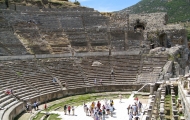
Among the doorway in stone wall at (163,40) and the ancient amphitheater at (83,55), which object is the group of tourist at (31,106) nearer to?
the ancient amphitheater at (83,55)

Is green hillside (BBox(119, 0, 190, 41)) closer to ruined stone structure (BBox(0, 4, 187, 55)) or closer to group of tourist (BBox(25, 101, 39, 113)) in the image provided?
ruined stone structure (BBox(0, 4, 187, 55))

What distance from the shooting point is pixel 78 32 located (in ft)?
119

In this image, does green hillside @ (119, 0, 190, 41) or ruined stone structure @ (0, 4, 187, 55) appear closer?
ruined stone structure @ (0, 4, 187, 55)

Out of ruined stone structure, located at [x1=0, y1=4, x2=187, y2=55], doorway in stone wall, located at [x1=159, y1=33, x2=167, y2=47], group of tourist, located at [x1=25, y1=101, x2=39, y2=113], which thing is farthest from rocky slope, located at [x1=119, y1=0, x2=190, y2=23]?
group of tourist, located at [x1=25, y1=101, x2=39, y2=113]

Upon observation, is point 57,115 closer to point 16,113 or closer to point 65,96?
point 16,113

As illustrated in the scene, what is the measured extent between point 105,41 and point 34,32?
8.57 meters

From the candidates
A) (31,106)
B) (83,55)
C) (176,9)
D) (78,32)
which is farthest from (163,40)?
(176,9)

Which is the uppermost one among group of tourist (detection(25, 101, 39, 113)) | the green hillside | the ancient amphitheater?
the green hillside

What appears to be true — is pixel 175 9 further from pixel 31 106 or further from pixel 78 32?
pixel 31 106

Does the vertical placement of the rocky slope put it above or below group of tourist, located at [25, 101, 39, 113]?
above

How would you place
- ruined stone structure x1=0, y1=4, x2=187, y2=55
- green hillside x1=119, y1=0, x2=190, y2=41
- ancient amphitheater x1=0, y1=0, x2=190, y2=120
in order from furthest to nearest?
green hillside x1=119, y1=0, x2=190, y2=41 → ruined stone structure x1=0, y1=4, x2=187, y2=55 → ancient amphitheater x1=0, y1=0, x2=190, y2=120

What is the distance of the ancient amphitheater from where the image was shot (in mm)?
24031

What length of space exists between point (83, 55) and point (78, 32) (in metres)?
6.04

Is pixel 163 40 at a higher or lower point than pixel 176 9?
lower
